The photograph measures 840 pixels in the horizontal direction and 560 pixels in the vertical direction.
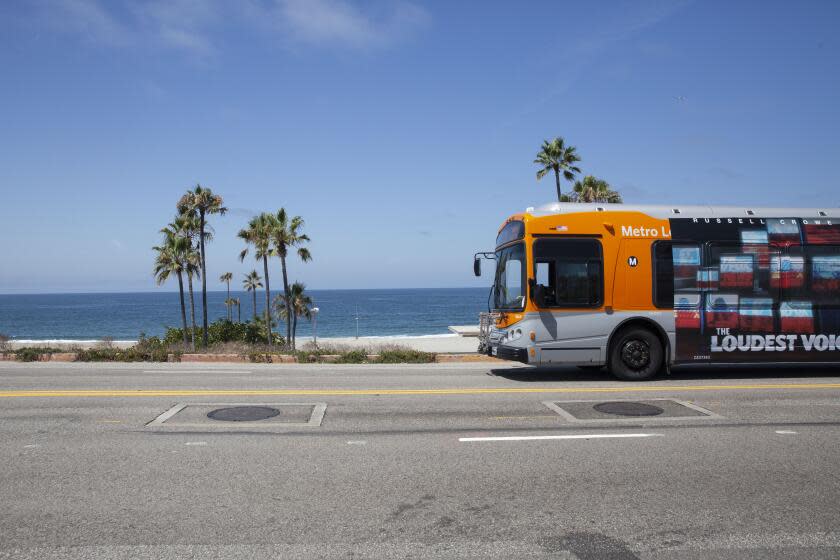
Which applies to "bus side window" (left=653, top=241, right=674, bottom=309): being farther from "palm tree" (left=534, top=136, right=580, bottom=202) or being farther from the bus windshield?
"palm tree" (left=534, top=136, right=580, bottom=202)

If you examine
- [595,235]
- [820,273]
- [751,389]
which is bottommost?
[751,389]

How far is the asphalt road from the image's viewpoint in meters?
4.65

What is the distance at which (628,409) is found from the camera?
9.59m

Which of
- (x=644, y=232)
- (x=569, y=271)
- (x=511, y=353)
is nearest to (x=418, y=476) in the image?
(x=511, y=353)

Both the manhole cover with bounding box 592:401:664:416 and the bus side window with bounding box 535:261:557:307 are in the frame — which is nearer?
the manhole cover with bounding box 592:401:664:416

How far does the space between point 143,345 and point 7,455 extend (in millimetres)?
12778

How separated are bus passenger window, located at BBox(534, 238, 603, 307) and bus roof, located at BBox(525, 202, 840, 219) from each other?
0.68 meters

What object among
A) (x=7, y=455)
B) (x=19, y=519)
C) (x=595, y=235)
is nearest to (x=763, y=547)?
(x=19, y=519)

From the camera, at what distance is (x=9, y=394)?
10.7m

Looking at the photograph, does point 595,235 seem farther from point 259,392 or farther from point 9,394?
point 9,394

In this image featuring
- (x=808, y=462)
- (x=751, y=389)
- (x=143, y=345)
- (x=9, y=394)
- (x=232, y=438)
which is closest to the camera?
(x=808, y=462)

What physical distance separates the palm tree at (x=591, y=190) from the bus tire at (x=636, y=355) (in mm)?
26070

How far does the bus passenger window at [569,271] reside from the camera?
1310cm

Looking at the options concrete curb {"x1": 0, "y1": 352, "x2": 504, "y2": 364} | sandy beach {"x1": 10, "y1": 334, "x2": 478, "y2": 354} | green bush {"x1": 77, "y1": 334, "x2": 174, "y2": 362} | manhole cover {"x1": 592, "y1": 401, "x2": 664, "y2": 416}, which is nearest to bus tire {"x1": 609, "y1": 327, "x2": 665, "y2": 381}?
manhole cover {"x1": 592, "y1": 401, "x2": 664, "y2": 416}
